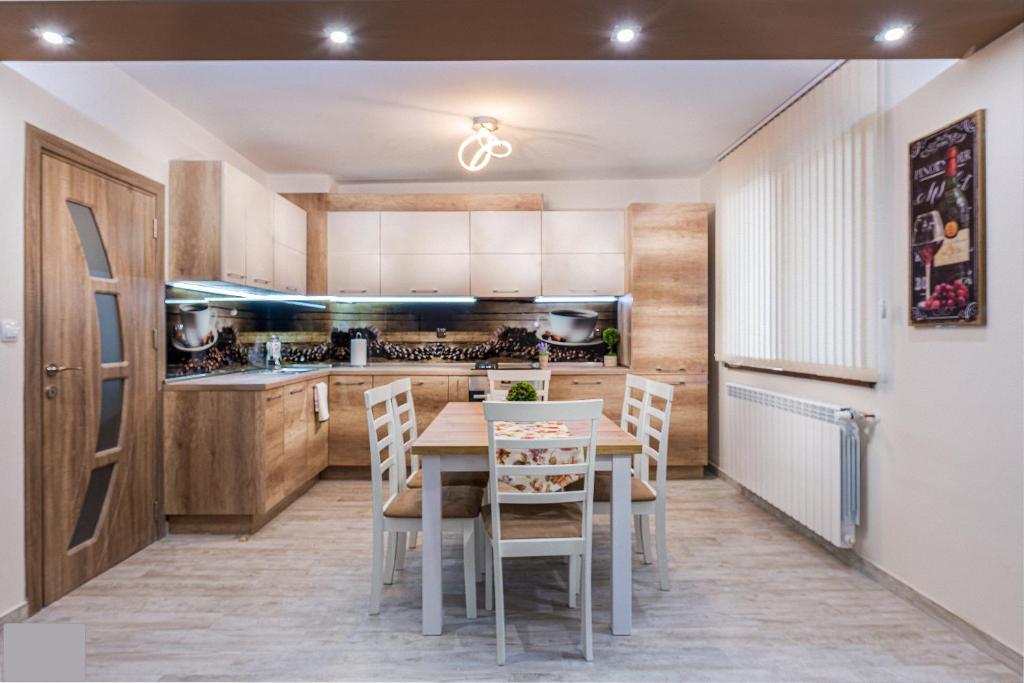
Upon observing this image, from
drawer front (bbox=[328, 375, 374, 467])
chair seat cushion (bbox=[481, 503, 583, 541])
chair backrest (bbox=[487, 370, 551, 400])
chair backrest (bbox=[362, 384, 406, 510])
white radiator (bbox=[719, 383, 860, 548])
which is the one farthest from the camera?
drawer front (bbox=[328, 375, 374, 467])

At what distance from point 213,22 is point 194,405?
7.39ft

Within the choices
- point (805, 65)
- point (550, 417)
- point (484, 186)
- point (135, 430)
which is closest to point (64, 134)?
point (135, 430)

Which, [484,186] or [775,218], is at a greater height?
[484,186]

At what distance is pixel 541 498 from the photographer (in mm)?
2010

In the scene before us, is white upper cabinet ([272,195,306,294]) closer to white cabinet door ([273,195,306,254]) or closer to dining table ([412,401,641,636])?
white cabinet door ([273,195,306,254])

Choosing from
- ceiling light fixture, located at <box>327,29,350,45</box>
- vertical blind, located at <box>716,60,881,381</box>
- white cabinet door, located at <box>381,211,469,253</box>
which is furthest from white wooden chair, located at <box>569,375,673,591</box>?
white cabinet door, located at <box>381,211,469,253</box>

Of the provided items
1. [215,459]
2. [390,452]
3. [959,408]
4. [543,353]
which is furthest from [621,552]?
[543,353]

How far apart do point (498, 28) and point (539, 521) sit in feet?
6.03

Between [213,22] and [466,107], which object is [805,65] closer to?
[466,107]

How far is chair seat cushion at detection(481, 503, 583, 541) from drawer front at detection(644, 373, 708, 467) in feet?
7.96

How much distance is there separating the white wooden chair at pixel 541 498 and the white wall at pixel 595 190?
3408mm

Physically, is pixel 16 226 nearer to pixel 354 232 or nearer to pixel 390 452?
pixel 390 452

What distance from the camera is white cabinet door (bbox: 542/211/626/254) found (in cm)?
473

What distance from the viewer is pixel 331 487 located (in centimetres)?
438
